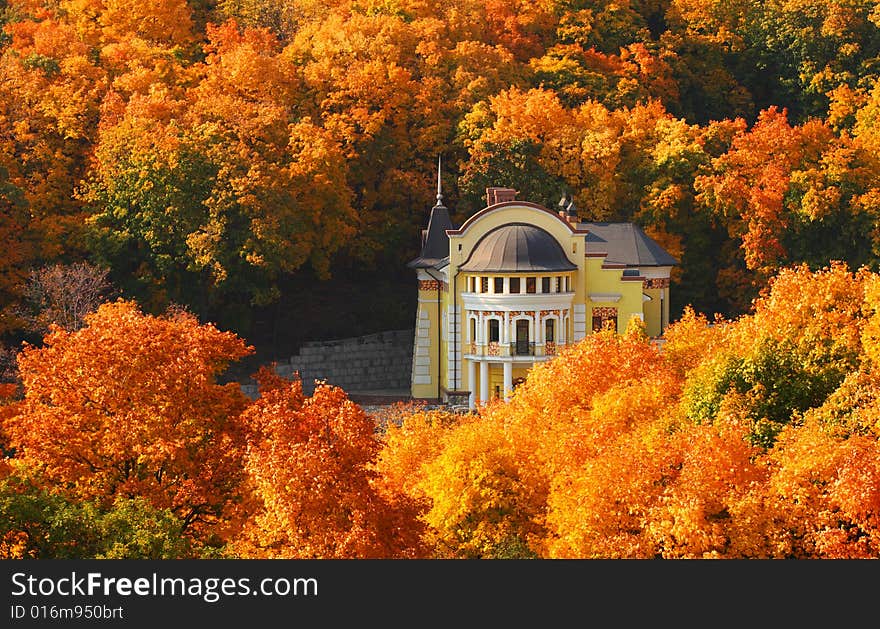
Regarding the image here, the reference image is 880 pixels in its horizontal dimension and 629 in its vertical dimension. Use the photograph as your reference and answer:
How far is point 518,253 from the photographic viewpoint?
94.1 m

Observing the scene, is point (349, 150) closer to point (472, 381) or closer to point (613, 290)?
point (472, 381)

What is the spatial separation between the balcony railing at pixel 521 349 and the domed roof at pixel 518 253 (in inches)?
117

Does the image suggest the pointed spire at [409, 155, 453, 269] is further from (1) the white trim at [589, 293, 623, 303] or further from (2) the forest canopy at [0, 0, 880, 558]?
(1) the white trim at [589, 293, 623, 303]

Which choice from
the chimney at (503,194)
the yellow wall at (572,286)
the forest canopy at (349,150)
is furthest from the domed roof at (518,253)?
the forest canopy at (349,150)

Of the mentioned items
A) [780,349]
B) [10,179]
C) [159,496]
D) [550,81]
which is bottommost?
[159,496]

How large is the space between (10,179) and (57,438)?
3623cm

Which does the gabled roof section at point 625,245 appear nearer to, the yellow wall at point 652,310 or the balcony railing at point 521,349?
the yellow wall at point 652,310

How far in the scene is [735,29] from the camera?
11869cm

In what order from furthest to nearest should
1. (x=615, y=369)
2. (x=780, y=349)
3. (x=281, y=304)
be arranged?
(x=281, y=304) < (x=615, y=369) < (x=780, y=349)

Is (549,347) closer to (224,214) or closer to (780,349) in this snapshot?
(224,214)

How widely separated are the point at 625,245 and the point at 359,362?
39.7 ft

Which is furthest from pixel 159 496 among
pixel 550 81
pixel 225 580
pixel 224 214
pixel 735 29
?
pixel 735 29

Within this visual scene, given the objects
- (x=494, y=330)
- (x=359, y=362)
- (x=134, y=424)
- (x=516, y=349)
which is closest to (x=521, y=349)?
(x=516, y=349)

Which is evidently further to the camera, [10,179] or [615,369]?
[10,179]
